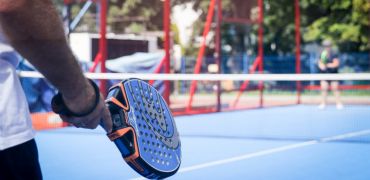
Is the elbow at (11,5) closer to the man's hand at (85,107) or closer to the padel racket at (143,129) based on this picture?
the man's hand at (85,107)

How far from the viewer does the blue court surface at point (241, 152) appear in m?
4.74

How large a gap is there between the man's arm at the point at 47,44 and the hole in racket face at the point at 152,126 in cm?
35

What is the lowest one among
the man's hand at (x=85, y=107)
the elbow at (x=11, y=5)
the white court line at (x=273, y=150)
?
the white court line at (x=273, y=150)

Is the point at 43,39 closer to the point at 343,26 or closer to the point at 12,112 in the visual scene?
the point at 12,112

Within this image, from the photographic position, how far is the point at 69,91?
44.8 inches

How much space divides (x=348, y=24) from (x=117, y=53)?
22.0 m

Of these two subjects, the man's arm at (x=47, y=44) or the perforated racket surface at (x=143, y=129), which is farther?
the perforated racket surface at (x=143, y=129)

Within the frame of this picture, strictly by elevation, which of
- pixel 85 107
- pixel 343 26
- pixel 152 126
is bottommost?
pixel 152 126

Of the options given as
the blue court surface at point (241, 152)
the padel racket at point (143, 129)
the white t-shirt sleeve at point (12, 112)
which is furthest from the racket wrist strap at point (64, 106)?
the blue court surface at point (241, 152)

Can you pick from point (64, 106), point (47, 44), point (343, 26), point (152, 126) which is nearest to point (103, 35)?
point (152, 126)

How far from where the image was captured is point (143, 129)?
1.60m

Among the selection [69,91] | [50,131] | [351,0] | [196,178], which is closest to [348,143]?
[196,178]

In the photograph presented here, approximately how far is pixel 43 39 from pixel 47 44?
2 cm

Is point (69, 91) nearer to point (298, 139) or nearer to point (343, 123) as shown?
point (298, 139)
